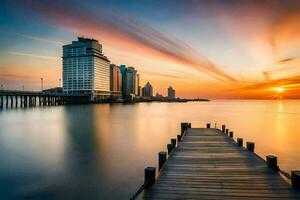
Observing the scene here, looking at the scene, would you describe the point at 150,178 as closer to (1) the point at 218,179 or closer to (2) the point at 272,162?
(1) the point at 218,179

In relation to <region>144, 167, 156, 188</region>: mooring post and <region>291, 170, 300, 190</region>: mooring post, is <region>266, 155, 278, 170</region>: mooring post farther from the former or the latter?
<region>144, 167, 156, 188</region>: mooring post

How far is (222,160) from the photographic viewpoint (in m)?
13.9

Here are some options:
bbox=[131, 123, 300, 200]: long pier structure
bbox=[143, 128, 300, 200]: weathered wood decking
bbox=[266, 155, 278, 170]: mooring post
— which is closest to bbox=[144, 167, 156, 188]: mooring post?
bbox=[131, 123, 300, 200]: long pier structure

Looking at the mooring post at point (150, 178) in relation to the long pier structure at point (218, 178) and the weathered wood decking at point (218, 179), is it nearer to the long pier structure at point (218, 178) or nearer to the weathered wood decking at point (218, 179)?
the long pier structure at point (218, 178)

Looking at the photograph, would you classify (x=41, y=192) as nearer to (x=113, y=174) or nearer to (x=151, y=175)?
(x=113, y=174)

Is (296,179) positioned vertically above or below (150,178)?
above

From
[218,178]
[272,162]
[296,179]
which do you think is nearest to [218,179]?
[218,178]

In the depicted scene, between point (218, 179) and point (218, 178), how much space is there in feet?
0.45

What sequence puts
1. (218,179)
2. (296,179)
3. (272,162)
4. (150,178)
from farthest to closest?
1. (272,162)
2. (218,179)
3. (150,178)
4. (296,179)

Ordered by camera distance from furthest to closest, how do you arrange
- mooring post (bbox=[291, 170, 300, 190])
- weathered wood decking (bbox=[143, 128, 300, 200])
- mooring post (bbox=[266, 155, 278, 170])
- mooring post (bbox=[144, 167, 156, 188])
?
mooring post (bbox=[266, 155, 278, 170]), mooring post (bbox=[144, 167, 156, 188]), mooring post (bbox=[291, 170, 300, 190]), weathered wood decking (bbox=[143, 128, 300, 200])

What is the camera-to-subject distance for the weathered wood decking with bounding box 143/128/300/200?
29.0ft

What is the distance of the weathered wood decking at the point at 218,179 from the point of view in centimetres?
883

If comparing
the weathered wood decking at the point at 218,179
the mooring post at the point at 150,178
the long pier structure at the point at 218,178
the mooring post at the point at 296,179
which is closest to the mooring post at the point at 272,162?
the long pier structure at the point at 218,178

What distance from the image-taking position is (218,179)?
1042 cm
